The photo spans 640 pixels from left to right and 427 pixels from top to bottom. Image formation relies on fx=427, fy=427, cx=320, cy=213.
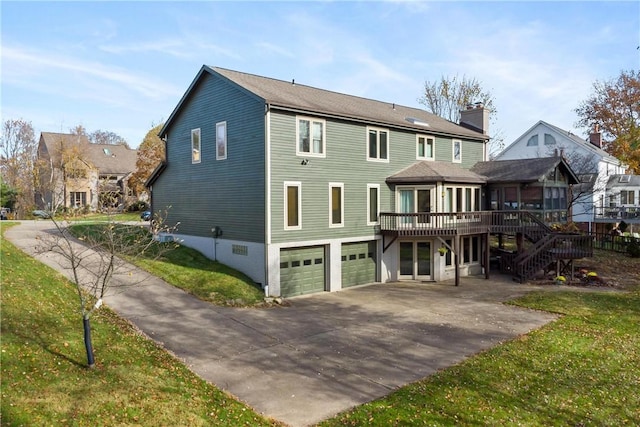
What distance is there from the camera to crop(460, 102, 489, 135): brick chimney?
29141 millimetres

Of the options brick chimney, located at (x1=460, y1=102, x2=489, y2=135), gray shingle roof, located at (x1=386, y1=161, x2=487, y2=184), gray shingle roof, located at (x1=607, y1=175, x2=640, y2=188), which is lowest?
gray shingle roof, located at (x1=386, y1=161, x2=487, y2=184)

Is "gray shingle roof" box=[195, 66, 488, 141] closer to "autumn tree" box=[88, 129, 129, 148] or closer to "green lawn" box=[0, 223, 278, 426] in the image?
"green lawn" box=[0, 223, 278, 426]

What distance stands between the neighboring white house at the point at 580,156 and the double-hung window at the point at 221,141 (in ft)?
101

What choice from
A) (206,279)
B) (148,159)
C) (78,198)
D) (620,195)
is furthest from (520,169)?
(78,198)

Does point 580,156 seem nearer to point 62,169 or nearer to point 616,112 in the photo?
point 616,112

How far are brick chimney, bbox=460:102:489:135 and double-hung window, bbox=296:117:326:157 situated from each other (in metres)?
14.6

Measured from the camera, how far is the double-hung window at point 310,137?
1878cm

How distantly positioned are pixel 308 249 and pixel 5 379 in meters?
13.1

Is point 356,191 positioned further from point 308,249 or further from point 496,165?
point 496,165

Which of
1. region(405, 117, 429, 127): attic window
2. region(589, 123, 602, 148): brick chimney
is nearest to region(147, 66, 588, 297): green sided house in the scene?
region(405, 117, 429, 127): attic window

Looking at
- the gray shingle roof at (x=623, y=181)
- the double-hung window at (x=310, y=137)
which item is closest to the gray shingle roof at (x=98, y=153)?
the double-hung window at (x=310, y=137)

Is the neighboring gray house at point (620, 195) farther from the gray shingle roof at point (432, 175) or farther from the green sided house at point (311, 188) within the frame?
the green sided house at point (311, 188)

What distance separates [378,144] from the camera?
22.1 metres

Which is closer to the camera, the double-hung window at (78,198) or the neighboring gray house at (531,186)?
the neighboring gray house at (531,186)
